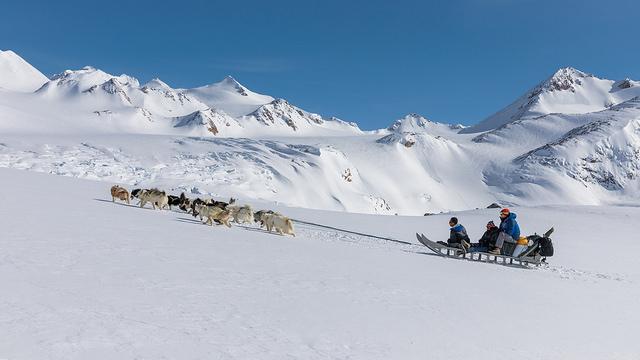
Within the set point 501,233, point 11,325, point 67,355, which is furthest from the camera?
point 501,233

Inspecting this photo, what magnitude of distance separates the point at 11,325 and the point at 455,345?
4.64m

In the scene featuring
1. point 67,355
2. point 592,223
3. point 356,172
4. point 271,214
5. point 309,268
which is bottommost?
point 67,355

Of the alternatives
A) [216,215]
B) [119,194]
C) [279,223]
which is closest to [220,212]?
[216,215]

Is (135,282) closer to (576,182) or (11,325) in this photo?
(11,325)

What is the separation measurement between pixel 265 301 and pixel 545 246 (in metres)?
11.4

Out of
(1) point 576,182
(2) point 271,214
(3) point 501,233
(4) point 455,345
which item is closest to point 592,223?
(3) point 501,233

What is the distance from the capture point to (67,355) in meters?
4.50

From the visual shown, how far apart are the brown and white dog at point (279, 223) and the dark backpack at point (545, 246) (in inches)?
307

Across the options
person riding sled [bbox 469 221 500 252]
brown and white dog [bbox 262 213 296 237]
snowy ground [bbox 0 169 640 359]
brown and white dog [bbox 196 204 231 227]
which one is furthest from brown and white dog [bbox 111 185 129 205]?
person riding sled [bbox 469 221 500 252]

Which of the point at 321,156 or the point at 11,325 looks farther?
the point at 321,156

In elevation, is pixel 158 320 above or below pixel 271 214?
below

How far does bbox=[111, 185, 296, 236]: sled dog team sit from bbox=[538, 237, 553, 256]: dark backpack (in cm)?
782

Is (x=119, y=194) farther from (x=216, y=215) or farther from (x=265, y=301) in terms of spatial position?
(x=265, y=301)

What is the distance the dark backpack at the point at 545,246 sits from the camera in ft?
51.4
